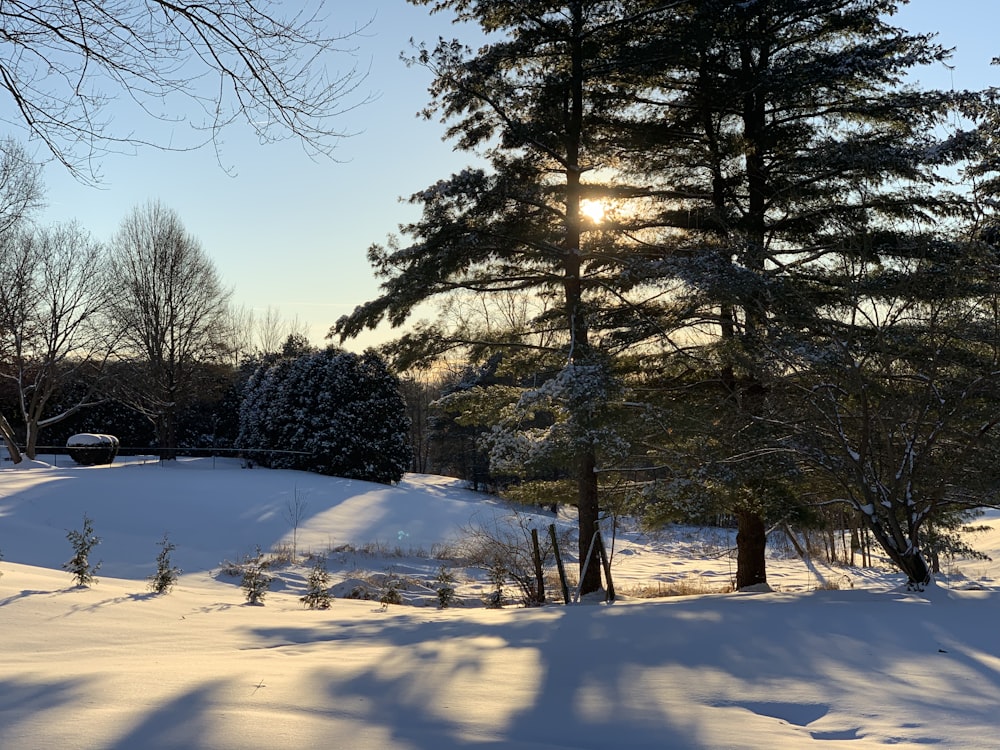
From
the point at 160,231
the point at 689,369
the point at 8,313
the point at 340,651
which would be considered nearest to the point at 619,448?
the point at 689,369

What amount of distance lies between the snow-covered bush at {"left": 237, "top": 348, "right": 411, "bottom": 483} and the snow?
647 inches

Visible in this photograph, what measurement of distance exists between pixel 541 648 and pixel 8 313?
23.4 meters

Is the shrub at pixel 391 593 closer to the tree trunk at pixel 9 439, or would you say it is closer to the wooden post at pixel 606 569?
the wooden post at pixel 606 569

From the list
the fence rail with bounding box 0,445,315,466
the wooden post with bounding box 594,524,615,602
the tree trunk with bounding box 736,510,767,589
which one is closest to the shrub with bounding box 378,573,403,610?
the wooden post with bounding box 594,524,615,602

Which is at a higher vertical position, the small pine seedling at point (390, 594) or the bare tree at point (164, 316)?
the bare tree at point (164, 316)

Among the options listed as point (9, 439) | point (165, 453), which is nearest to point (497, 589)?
point (9, 439)

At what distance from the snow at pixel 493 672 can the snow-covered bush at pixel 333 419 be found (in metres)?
16.4

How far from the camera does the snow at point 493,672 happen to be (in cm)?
319

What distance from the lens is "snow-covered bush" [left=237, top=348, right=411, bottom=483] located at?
2691 cm

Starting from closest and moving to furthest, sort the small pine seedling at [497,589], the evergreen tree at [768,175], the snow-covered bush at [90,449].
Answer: the evergreen tree at [768,175], the small pine seedling at [497,589], the snow-covered bush at [90,449]

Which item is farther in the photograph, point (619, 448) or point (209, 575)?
point (209, 575)

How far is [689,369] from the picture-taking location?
1110 cm

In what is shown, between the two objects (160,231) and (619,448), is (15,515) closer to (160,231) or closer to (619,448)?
(619,448)

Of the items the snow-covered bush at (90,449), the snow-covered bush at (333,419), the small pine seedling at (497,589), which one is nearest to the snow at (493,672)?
the small pine seedling at (497,589)
